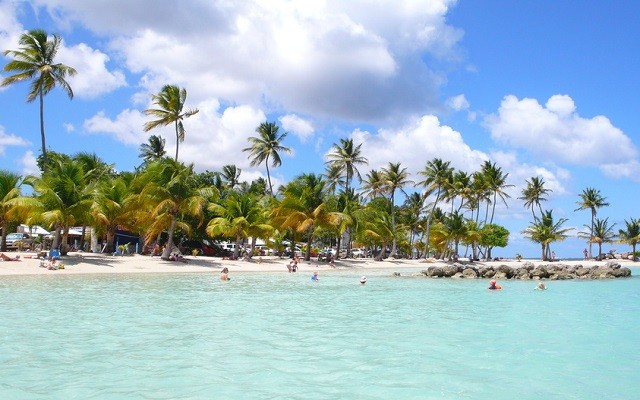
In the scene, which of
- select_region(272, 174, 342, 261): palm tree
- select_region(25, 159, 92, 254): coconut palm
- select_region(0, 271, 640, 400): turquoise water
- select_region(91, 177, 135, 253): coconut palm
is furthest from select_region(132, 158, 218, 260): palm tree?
select_region(0, 271, 640, 400): turquoise water

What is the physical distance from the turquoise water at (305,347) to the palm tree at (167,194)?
14.7m

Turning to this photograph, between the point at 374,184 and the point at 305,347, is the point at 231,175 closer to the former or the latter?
the point at 374,184

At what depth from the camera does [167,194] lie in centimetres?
3450

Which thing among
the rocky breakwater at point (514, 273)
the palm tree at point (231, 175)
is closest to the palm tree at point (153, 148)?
the palm tree at point (231, 175)

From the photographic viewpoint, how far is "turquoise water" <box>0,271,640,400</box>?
25.0 feet

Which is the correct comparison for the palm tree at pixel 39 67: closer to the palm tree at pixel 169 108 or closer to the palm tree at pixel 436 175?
the palm tree at pixel 169 108

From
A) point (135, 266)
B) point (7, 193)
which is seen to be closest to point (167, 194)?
point (135, 266)

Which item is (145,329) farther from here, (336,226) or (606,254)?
(606,254)

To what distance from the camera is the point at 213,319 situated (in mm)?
13938

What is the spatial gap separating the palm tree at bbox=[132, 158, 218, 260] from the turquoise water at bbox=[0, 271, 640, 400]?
14717 millimetres

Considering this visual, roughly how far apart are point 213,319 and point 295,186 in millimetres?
29525

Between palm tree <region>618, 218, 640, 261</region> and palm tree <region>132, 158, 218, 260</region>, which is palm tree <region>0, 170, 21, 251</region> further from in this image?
palm tree <region>618, 218, 640, 261</region>

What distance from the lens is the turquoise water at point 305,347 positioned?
7.61 metres

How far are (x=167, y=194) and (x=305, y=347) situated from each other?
26.1 meters
